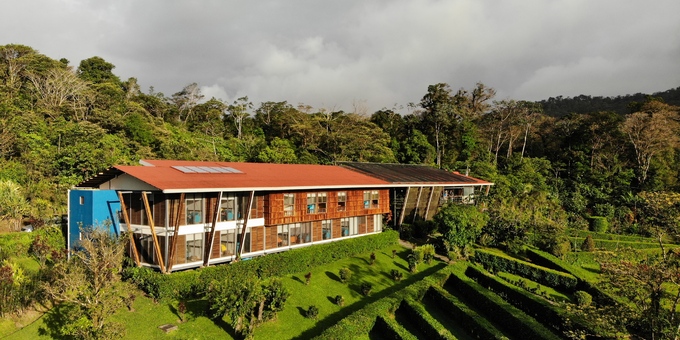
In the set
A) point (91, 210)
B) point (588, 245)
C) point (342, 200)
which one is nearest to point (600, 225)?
point (588, 245)

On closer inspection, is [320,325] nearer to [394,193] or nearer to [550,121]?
[394,193]

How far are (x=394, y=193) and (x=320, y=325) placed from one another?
22391mm

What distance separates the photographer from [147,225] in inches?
921

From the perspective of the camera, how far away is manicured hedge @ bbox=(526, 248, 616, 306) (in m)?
24.0

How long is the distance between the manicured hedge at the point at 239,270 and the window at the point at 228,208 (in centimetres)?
342

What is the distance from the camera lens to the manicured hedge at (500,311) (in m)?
19.9

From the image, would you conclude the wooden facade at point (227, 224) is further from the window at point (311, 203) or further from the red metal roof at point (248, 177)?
the red metal roof at point (248, 177)

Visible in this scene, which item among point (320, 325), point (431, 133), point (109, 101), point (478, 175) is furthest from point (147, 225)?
point (431, 133)

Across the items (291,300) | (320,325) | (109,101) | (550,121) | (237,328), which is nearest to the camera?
(237,328)

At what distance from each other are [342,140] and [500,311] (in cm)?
3848

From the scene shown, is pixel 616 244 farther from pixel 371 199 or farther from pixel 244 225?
pixel 244 225

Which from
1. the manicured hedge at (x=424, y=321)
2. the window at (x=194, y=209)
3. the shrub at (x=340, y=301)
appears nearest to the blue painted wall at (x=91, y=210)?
the window at (x=194, y=209)

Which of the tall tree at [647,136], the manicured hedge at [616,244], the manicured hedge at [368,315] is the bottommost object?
the manicured hedge at [616,244]

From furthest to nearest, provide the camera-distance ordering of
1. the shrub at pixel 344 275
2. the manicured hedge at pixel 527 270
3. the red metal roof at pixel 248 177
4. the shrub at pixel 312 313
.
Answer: the manicured hedge at pixel 527 270
the shrub at pixel 344 275
the red metal roof at pixel 248 177
the shrub at pixel 312 313
